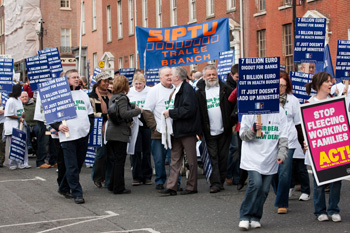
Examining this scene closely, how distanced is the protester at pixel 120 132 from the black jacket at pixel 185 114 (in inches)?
24.9

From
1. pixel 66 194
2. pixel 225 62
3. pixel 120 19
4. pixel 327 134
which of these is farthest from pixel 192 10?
pixel 327 134

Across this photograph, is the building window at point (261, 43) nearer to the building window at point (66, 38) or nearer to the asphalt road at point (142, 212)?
the asphalt road at point (142, 212)

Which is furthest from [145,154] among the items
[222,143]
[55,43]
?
[55,43]

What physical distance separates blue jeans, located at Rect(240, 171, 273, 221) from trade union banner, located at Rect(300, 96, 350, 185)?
657 mm

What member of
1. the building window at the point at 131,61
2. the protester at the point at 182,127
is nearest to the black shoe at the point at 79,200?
the protester at the point at 182,127

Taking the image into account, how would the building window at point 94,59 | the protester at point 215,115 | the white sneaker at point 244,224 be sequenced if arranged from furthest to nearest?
the building window at point 94,59 → the protester at point 215,115 → the white sneaker at point 244,224

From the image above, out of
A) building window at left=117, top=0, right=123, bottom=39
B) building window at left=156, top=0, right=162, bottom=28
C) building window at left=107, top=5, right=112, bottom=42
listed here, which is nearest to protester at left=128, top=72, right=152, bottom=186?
building window at left=156, top=0, right=162, bottom=28

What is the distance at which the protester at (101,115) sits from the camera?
487 inches

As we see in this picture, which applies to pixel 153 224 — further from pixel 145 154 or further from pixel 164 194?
pixel 145 154

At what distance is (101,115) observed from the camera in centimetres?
1240

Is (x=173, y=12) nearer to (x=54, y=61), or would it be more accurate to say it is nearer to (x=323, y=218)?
(x=54, y=61)

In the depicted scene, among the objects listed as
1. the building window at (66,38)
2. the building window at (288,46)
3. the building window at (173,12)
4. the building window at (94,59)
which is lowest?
the building window at (288,46)

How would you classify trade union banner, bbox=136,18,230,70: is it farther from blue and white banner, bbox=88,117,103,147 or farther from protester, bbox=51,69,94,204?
protester, bbox=51,69,94,204

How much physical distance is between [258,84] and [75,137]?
328cm
